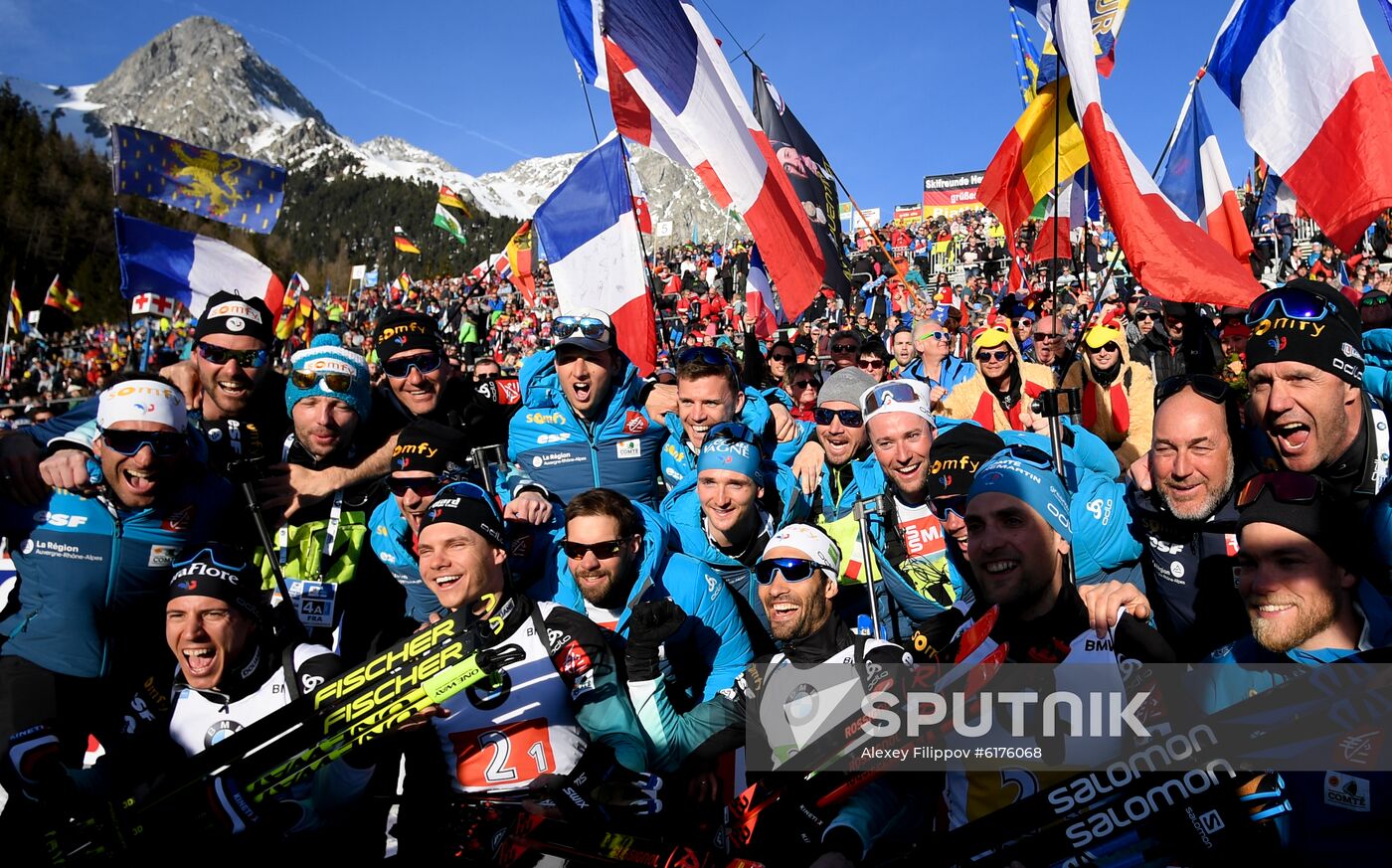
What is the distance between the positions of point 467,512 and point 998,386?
4.55 metres

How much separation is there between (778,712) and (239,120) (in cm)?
21494

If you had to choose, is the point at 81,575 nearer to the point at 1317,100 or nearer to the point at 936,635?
the point at 936,635

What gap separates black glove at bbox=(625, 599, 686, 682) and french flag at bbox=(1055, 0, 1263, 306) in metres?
2.84

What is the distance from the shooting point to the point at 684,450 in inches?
205

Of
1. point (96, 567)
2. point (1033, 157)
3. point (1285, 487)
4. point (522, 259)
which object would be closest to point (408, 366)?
point (96, 567)

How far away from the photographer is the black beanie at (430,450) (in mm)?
4160

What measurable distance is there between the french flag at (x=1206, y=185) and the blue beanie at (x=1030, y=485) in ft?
13.2

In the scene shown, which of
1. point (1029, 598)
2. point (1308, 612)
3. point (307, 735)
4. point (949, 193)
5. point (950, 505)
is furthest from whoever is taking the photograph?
point (949, 193)

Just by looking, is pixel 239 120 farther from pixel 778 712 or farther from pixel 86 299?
pixel 778 712

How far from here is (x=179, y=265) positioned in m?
6.80

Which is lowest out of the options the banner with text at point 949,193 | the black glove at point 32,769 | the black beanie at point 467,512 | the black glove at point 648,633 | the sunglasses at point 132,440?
the black glove at point 32,769

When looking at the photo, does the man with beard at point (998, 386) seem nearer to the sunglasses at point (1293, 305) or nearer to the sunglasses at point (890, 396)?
the sunglasses at point (890, 396)

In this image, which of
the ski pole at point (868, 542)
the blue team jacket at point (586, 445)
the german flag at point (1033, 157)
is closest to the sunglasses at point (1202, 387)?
the ski pole at point (868, 542)

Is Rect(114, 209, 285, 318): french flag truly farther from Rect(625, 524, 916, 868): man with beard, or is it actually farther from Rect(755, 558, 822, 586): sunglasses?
Rect(755, 558, 822, 586): sunglasses
